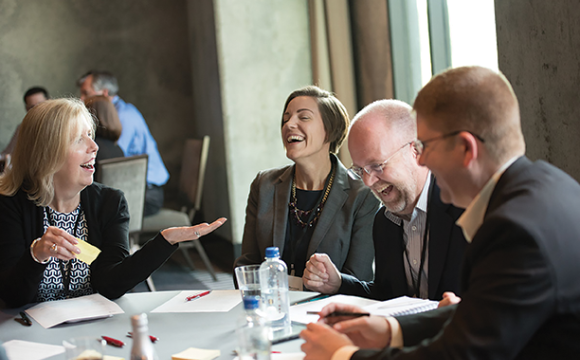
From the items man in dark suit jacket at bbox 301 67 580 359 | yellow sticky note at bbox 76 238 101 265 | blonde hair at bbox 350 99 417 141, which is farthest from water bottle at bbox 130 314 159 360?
blonde hair at bbox 350 99 417 141

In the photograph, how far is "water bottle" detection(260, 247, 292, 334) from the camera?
147 cm

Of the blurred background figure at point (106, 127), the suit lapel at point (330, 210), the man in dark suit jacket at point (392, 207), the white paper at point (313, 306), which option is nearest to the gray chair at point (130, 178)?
the blurred background figure at point (106, 127)

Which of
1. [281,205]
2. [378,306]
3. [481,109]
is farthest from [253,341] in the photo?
[281,205]

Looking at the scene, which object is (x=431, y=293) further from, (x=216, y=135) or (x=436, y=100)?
(x=216, y=135)

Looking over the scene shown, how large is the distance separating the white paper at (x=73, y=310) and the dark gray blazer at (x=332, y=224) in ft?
2.27

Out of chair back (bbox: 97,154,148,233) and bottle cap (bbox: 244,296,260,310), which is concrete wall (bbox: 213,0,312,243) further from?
bottle cap (bbox: 244,296,260,310)

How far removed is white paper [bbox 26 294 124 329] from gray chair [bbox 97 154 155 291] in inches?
77.9

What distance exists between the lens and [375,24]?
4039 mm

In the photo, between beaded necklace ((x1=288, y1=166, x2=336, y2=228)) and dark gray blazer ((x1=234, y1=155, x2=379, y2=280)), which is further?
beaded necklace ((x1=288, y1=166, x2=336, y2=228))

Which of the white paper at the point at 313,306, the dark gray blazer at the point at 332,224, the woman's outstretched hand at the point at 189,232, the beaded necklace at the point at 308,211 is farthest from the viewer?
the beaded necklace at the point at 308,211

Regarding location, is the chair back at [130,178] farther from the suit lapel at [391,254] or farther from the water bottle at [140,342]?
the water bottle at [140,342]

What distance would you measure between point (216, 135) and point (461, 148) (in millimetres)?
4753

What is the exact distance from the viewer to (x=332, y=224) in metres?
2.33

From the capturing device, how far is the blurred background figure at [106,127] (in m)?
4.20
